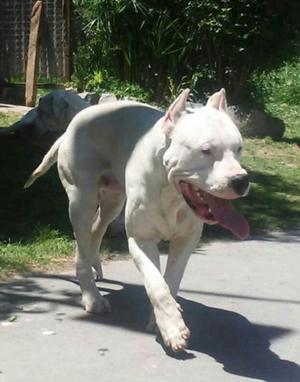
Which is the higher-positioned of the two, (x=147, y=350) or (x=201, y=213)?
(x=201, y=213)

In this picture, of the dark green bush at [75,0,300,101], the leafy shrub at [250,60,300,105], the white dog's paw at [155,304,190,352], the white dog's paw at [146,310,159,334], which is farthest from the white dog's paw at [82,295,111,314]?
the leafy shrub at [250,60,300,105]

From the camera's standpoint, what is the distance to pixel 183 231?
523 cm

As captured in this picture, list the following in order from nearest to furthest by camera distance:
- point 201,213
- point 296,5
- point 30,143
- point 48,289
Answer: point 201,213 < point 48,289 < point 30,143 < point 296,5

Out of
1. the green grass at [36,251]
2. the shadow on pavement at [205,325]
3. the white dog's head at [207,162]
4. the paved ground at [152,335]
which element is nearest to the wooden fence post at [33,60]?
the green grass at [36,251]

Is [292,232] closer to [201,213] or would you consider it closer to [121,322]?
[121,322]

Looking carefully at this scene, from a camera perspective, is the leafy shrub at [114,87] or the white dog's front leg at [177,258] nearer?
the white dog's front leg at [177,258]

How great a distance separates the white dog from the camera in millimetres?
4727

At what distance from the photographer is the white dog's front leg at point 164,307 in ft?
15.5

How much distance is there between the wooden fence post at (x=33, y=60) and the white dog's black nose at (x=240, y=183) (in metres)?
10.7

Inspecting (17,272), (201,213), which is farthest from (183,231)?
(17,272)

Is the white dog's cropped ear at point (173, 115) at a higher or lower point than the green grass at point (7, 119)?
higher

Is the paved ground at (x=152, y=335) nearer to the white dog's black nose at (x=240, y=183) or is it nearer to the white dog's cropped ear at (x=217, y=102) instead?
the white dog's black nose at (x=240, y=183)

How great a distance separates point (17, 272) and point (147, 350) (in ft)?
5.98

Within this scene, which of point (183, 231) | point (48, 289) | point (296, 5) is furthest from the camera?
point (296, 5)
